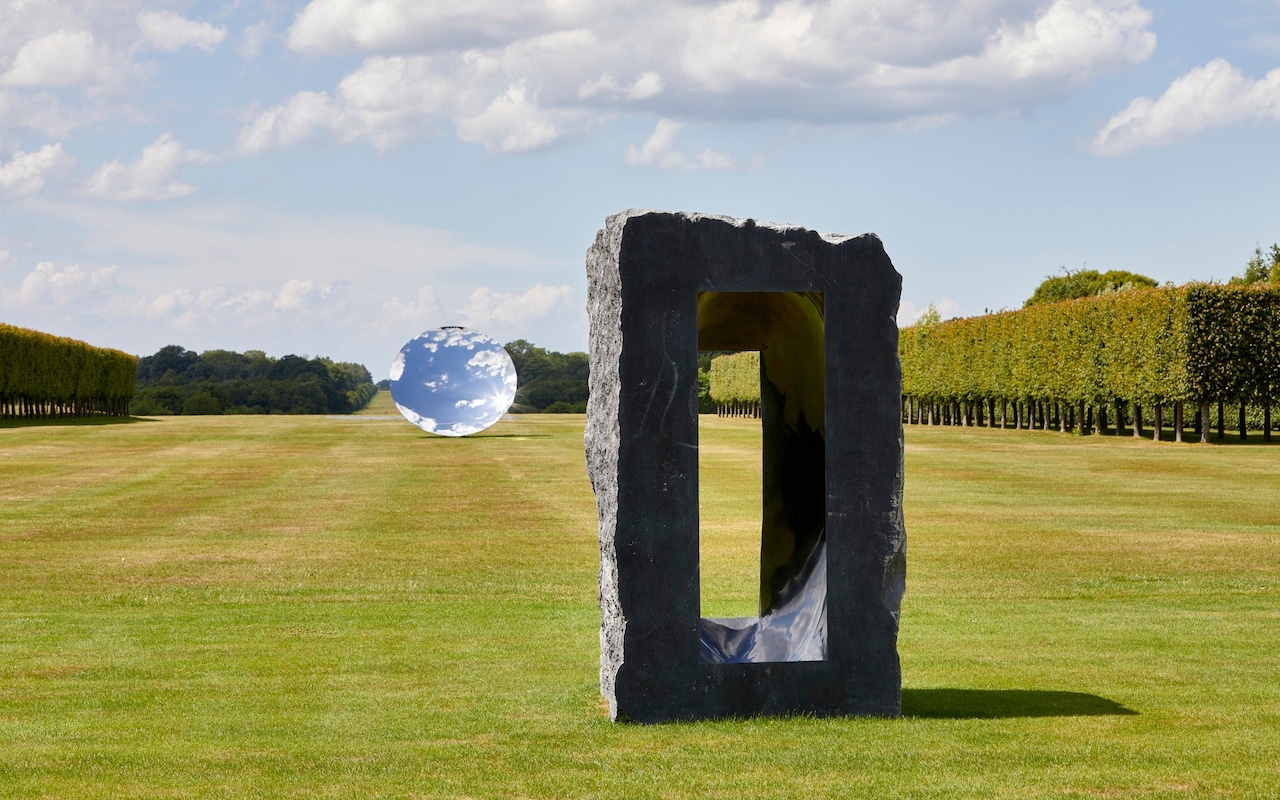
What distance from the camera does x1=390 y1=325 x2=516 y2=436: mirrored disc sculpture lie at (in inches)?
1843

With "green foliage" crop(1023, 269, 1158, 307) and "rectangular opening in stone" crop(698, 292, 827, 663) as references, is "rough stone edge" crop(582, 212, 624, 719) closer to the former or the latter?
"rectangular opening in stone" crop(698, 292, 827, 663)

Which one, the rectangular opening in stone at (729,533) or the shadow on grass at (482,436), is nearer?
the rectangular opening in stone at (729,533)

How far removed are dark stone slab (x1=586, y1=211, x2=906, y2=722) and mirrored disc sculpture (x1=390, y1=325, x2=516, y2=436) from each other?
127 feet

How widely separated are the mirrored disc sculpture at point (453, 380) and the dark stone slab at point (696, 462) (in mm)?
38584

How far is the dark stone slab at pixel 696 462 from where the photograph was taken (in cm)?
822

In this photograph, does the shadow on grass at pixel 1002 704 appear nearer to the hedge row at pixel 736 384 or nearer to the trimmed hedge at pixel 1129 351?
the trimmed hedge at pixel 1129 351

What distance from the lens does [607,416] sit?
Result: 842 centimetres

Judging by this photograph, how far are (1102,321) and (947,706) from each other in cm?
4500

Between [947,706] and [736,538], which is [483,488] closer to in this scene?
[736,538]

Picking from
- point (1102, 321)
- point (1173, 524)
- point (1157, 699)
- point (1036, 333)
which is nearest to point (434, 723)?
point (1157, 699)

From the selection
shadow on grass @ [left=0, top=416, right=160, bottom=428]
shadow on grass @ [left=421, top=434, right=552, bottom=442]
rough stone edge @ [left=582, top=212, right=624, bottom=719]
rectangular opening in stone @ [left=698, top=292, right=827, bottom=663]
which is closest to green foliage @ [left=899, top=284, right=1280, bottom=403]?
shadow on grass @ [left=421, top=434, right=552, bottom=442]

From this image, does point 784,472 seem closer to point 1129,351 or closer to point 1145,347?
point 1145,347

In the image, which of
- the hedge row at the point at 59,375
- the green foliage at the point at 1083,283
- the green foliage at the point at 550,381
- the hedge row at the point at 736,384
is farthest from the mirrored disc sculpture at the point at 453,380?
the green foliage at the point at 1083,283

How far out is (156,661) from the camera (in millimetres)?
11211
